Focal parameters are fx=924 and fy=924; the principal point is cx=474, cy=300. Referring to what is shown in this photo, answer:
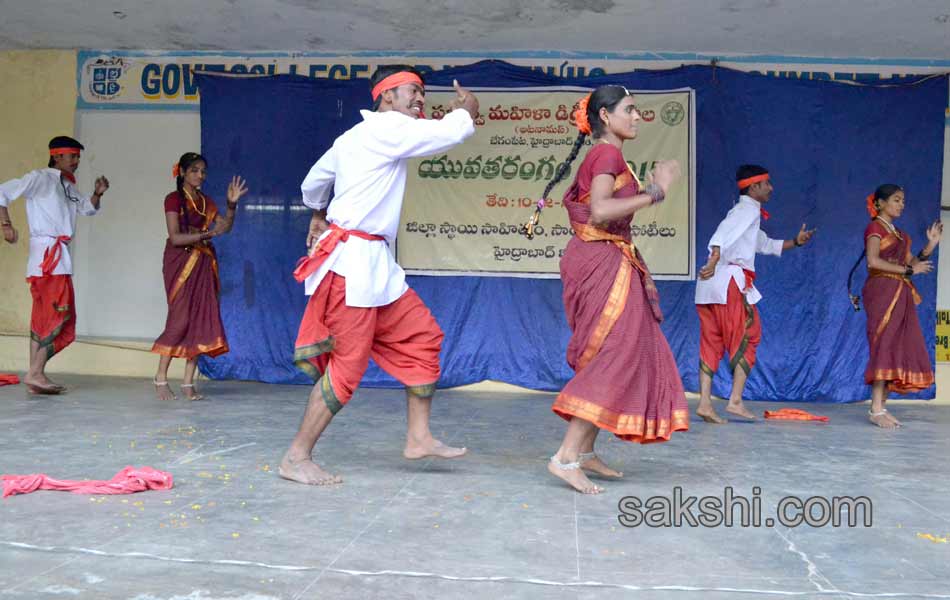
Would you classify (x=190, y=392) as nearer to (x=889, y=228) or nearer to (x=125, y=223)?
(x=125, y=223)

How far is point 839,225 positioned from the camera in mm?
7609

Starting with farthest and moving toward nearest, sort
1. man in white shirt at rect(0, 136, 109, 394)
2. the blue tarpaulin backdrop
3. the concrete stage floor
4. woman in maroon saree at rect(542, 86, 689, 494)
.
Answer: the blue tarpaulin backdrop < man in white shirt at rect(0, 136, 109, 394) < woman in maroon saree at rect(542, 86, 689, 494) < the concrete stage floor

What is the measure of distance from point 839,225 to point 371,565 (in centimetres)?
605

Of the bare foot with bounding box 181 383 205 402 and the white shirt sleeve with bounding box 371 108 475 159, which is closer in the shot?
the white shirt sleeve with bounding box 371 108 475 159

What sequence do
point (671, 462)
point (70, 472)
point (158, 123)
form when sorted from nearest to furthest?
1. point (70, 472)
2. point (671, 462)
3. point (158, 123)

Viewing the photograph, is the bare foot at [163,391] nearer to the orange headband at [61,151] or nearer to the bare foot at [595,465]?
the orange headband at [61,151]

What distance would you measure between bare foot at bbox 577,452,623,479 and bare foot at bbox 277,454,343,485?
1.07m

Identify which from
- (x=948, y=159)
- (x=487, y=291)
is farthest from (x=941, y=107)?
(x=487, y=291)

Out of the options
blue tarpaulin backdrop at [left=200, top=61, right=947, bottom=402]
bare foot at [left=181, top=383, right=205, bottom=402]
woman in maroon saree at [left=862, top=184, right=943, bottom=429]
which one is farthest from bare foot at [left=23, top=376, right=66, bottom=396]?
woman in maroon saree at [left=862, top=184, right=943, bottom=429]

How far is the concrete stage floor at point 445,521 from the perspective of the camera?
2605mm

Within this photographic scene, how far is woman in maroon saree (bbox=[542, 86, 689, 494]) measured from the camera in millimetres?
3688

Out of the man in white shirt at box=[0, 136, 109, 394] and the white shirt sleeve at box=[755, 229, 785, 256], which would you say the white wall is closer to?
the man in white shirt at box=[0, 136, 109, 394]

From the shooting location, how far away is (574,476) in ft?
12.3

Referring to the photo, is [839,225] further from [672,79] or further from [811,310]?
[672,79]
